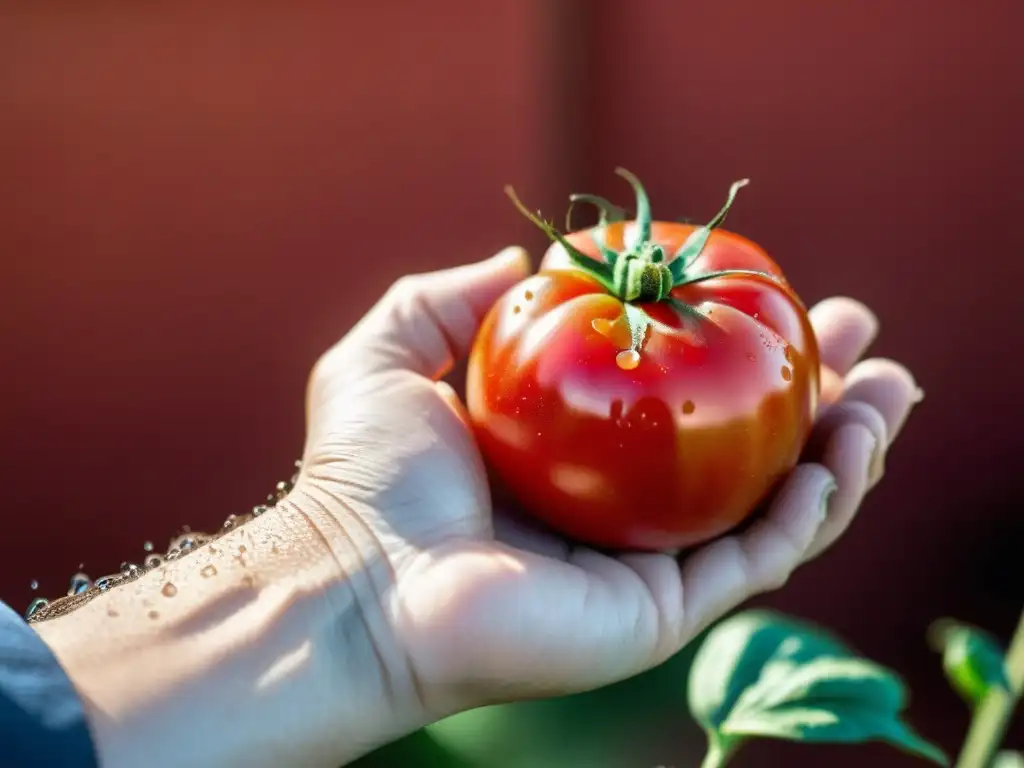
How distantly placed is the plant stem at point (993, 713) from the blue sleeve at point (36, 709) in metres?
0.72

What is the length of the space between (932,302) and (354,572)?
2.49ft

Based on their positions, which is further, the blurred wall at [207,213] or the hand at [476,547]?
the blurred wall at [207,213]

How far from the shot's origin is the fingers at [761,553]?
0.71 m

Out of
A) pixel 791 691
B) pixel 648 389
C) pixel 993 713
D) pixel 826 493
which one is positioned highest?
pixel 648 389

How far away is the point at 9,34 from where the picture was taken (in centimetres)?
100

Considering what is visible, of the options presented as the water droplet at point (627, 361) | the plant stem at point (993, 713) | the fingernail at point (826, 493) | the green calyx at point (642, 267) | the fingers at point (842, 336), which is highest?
the green calyx at point (642, 267)

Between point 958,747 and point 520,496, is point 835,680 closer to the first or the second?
point 520,496

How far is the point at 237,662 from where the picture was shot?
0.64m

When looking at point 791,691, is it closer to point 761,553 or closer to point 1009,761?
point 761,553

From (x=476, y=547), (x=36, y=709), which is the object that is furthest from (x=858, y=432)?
(x=36, y=709)

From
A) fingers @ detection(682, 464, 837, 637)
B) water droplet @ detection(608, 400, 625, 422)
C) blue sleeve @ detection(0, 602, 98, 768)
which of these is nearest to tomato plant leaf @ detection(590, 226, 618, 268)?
water droplet @ detection(608, 400, 625, 422)

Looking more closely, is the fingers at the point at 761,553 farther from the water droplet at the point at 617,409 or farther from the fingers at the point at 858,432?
the water droplet at the point at 617,409

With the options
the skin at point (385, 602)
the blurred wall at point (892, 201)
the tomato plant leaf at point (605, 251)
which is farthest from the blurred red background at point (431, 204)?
the tomato plant leaf at point (605, 251)

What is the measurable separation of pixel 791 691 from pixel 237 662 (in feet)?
1.20
